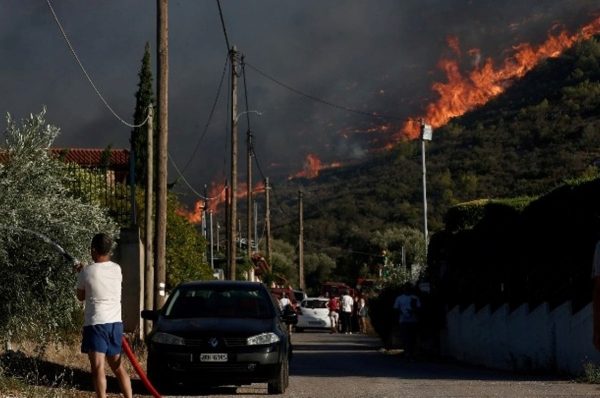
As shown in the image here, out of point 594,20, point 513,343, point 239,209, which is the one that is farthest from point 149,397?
point 239,209

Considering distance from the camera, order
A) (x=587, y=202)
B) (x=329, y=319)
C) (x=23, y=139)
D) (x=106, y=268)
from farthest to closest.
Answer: (x=329, y=319) → (x=587, y=202) → (x=23, y=139) → (x=106, y=268)

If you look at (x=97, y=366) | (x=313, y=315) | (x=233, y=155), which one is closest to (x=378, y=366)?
(x=97, y=366)

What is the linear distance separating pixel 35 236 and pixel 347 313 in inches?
1257

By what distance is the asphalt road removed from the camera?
17109mm

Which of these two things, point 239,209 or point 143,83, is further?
point 239,209

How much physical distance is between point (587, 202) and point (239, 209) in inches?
4402

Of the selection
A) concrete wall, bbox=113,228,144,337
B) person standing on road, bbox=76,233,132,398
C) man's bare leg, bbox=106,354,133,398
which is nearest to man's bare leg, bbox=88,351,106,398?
person standing on road, bbox=76,233,132,398

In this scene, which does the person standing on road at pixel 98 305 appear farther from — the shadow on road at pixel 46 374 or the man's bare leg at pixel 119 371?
the shadow on road at pixel 46 374

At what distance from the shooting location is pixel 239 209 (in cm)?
13450

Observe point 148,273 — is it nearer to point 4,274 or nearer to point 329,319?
point 4,274

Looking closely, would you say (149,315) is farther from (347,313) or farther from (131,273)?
(347,313)

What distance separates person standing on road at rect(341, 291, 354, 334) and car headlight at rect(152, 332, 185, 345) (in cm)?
3079

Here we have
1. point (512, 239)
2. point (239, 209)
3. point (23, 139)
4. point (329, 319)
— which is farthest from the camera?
point (239, 209)

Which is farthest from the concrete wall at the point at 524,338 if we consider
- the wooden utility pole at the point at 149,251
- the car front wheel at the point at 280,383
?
the wooden utility pole at the point at 149,251
